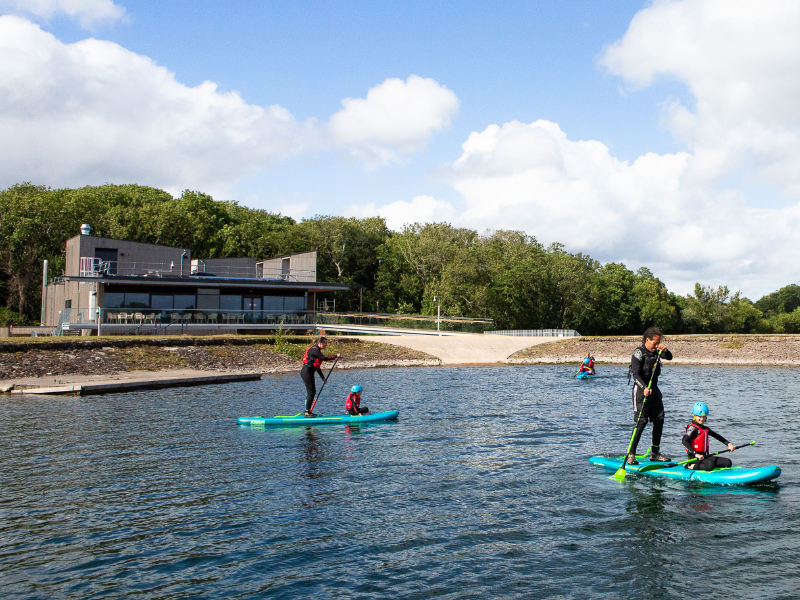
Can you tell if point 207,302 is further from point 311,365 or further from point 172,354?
point 311,365

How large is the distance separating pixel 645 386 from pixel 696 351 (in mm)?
50977

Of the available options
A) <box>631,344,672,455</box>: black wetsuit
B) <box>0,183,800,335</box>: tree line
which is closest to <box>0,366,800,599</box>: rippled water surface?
<box>631,344,672,455</box>: black wetsuit

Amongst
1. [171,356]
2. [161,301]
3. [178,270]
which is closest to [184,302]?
[161,301]

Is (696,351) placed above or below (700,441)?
above

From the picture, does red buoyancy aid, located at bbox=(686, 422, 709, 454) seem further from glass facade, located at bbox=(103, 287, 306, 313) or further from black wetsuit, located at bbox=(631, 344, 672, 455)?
glass facade, located at bbox=(103, 287, 306, 313)

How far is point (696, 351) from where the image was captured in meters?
58.8

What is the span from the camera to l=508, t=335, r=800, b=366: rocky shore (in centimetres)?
5572


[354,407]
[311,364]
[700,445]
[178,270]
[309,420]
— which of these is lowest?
[309,420]

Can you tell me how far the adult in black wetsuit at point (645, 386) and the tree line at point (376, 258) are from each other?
62.9 m

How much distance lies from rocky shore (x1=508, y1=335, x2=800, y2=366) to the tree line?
20506 mm

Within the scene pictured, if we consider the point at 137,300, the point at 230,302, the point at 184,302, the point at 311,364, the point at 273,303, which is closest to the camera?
the point at 311,364

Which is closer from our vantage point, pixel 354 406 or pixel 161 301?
pixel 354 406

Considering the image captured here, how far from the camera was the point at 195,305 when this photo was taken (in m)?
54.8

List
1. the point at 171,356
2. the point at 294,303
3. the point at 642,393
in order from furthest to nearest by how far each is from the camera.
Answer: the point at 294,303
the point at 171,356
the point at 642,393
